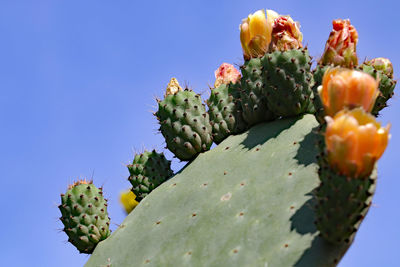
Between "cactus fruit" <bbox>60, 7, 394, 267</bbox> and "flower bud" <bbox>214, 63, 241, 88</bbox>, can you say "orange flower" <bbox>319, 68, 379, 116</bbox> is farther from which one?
"flower bud" <bbox>214, 63, 241, 88</bbox>

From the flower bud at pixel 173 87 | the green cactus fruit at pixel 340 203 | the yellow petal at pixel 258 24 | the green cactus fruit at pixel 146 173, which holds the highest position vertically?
the flower bud at pixel 173 87

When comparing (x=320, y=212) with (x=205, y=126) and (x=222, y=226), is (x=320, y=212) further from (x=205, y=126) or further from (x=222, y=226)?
(x=205, y=126)

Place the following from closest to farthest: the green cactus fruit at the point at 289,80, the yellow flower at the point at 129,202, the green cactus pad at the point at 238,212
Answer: the green cactus pad at the point at 238,212, the green cactus fruit at the point at 289,80, the yellow flower at the point at 129,202

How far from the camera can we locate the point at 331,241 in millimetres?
3203

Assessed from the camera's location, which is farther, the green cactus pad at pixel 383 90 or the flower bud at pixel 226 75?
the flower bud at pixel 226 75

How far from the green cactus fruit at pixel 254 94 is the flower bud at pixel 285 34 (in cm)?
17

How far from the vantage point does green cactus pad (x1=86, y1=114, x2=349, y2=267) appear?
136 inches

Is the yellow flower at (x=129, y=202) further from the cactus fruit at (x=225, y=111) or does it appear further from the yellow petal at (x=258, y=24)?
the yellow petal at (x=258, y=24)

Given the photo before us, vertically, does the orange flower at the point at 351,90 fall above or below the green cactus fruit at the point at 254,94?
below

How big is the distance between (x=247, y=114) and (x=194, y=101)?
389 mm

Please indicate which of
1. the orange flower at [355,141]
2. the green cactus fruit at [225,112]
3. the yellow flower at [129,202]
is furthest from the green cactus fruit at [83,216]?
the orange flower at [355,141]

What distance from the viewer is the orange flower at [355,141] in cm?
301

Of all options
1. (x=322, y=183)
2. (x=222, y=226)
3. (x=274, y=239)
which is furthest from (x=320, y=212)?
(x=222, y=226)

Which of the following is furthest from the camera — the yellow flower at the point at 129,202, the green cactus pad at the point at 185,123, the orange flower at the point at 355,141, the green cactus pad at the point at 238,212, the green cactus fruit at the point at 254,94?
the yellow flower at the point at 129,202
